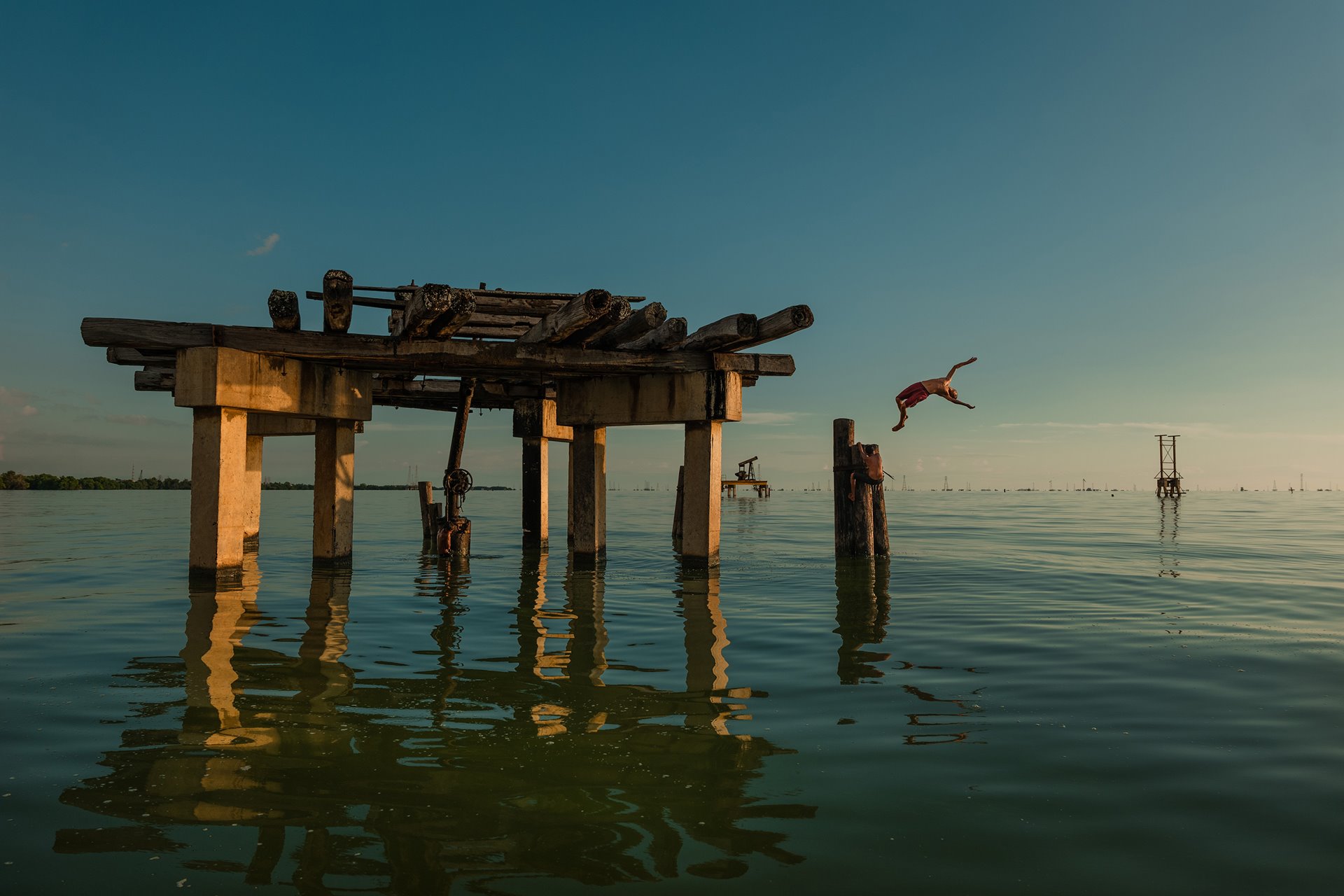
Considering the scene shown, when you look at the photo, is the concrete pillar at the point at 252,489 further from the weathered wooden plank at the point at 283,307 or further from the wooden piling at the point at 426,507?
the weathered wooden plank at the point at 283,307

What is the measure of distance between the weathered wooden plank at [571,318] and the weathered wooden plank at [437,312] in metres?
1.09

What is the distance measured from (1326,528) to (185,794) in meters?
38.2

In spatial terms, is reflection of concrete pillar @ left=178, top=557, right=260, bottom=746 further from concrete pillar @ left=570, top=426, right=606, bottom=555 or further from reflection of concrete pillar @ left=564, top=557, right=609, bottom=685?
concrete pillar @ left=570, top=426, right=606, bottom=555

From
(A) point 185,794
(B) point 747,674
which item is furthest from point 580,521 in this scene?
(A) point 185,794

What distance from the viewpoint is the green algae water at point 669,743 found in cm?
358

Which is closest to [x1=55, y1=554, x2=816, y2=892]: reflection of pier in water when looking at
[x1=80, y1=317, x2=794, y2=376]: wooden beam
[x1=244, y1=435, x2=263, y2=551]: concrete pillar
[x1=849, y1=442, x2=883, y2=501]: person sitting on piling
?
[x1=80, y1=317, x2=794, y2=376]: wooden beam

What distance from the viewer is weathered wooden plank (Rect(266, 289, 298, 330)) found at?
1140 cm

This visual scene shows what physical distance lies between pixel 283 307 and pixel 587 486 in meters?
6.36

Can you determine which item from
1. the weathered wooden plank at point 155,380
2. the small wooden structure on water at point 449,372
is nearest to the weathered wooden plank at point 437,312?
the small wooden structure on water at point 449,372

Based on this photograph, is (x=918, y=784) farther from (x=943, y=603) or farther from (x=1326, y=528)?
(x=1326, y=528)

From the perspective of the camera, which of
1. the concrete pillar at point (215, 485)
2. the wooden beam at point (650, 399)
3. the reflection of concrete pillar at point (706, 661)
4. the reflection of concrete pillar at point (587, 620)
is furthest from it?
the wooden beam at point (650, 399)

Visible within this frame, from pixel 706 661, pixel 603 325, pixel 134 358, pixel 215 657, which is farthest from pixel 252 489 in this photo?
pixel 706 661

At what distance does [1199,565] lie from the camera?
16.8 m

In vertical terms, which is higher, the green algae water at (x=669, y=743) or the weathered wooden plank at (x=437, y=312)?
the weathered wooden plank at (x=437, y=312)
